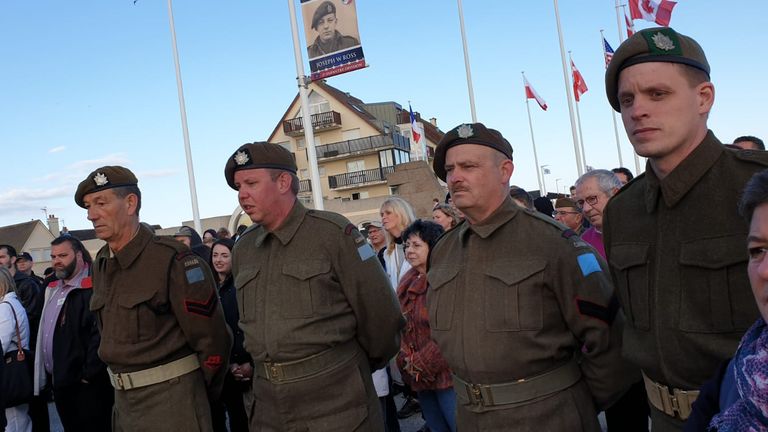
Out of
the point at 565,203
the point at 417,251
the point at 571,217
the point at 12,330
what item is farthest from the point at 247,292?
the point at 565,203

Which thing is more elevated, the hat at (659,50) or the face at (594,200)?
the hat at (659,50)

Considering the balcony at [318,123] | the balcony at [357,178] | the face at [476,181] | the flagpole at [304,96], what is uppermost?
the balcony at [318,123]

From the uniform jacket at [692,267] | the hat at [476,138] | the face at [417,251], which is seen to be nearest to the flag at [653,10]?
the face at [417,251]

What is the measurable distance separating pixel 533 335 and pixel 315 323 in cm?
133

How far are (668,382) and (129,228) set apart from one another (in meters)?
3.52

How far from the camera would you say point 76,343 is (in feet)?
17.2

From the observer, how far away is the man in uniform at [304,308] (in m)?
3.51

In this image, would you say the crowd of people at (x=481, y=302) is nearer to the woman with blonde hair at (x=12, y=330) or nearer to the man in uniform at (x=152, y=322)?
the man in uniform at (x=152, y=322)

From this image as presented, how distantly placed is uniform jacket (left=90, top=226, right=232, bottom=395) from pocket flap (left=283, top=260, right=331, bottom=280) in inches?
30.3

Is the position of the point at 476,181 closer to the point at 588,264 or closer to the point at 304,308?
the point at 588,264

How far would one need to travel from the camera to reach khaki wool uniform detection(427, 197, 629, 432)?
2.81 meters

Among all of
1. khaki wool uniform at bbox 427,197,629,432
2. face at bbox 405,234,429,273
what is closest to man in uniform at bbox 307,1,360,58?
face at bbox 405,234,429,273

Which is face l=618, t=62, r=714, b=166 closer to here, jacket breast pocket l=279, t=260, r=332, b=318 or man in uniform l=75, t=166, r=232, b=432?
jacket breast pocket l=279, t=260, r=332, b=318

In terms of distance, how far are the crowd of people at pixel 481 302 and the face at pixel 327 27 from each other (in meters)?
6.78
